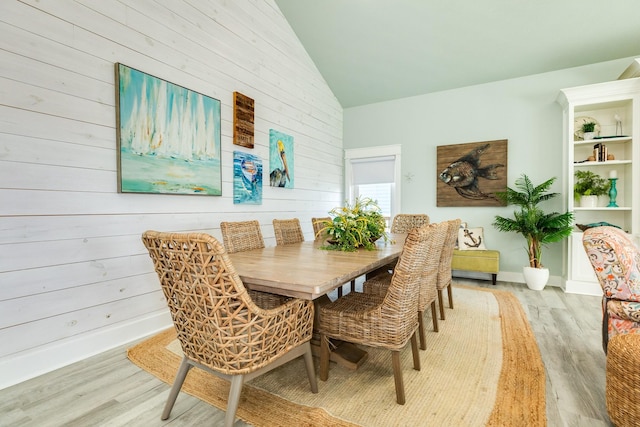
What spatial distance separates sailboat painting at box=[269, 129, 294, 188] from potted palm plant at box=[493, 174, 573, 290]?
2.87 m

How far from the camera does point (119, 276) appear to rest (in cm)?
231

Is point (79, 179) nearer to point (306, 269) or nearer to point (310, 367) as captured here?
point (306, 269)

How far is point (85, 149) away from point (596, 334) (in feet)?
13.3

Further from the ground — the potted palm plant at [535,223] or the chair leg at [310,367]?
the potted palm plant at [535,223]

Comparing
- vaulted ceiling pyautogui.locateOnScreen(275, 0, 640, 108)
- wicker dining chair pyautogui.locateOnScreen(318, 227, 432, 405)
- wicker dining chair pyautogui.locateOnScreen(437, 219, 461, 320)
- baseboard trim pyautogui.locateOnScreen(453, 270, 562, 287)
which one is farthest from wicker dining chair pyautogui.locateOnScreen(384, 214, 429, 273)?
vaulted ceiling pyautogui.locateOnScreen(275, 0, 640, 108)

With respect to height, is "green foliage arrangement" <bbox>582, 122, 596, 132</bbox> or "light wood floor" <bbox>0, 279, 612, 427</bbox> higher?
"green foliage arrangement" <bbox>582, 122, 596, 132</bbox>

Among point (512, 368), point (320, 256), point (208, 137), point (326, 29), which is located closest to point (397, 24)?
point (326, 29)

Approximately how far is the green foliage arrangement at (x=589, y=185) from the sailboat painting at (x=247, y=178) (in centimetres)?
385

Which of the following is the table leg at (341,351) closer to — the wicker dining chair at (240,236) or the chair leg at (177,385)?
the chair leg at (177,385)

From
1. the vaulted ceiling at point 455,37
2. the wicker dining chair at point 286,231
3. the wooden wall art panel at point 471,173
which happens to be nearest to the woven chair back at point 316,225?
the wicker dining chair at point 286,231

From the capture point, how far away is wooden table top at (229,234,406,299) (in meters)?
1.28

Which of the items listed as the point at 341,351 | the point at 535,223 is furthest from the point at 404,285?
the point at 535,223

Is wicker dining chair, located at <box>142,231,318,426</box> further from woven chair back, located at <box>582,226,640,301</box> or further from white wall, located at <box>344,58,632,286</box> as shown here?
white wall, located at <box>344,58,632,286</box>

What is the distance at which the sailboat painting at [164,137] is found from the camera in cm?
230
